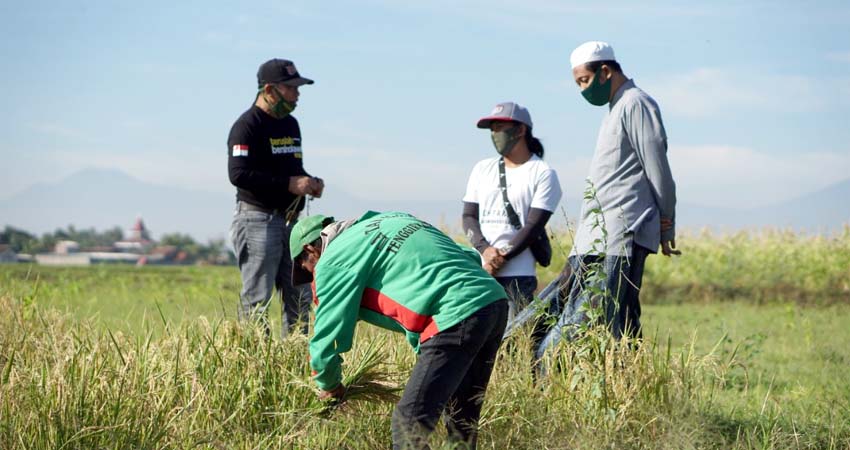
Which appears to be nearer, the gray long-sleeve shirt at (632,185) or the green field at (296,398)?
the green field at (296,398)

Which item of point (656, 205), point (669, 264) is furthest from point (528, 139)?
point (669, 264)

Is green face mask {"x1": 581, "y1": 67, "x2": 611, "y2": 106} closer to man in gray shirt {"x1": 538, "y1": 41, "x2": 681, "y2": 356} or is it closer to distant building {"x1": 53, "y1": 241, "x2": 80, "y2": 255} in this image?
man in gray shirt {"x1": 538, "y1": 41, "x2": 681, "y2": 356}

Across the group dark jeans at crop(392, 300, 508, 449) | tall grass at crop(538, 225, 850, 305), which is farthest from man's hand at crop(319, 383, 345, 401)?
tall grass at crop(538, 225, 850, 305)

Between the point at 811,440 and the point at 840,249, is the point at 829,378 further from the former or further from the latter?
the point at 840,249

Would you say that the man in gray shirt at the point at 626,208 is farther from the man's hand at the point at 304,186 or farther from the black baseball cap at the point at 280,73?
the black baseball cap at the point at 280,73

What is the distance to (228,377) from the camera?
562 centimetres

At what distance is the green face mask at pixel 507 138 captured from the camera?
7.31 metres

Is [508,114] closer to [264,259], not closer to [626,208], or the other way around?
[626,208]

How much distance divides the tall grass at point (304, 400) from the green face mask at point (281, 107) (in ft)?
6.16

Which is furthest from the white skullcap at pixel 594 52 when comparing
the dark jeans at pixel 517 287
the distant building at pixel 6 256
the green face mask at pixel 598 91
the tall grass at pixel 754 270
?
the distant building at pixel 6 256

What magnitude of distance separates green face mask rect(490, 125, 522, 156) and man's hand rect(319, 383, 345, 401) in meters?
2.82

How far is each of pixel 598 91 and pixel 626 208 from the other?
777 mm

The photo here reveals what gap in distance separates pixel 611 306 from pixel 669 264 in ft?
43.1

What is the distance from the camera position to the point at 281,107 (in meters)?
7.55
